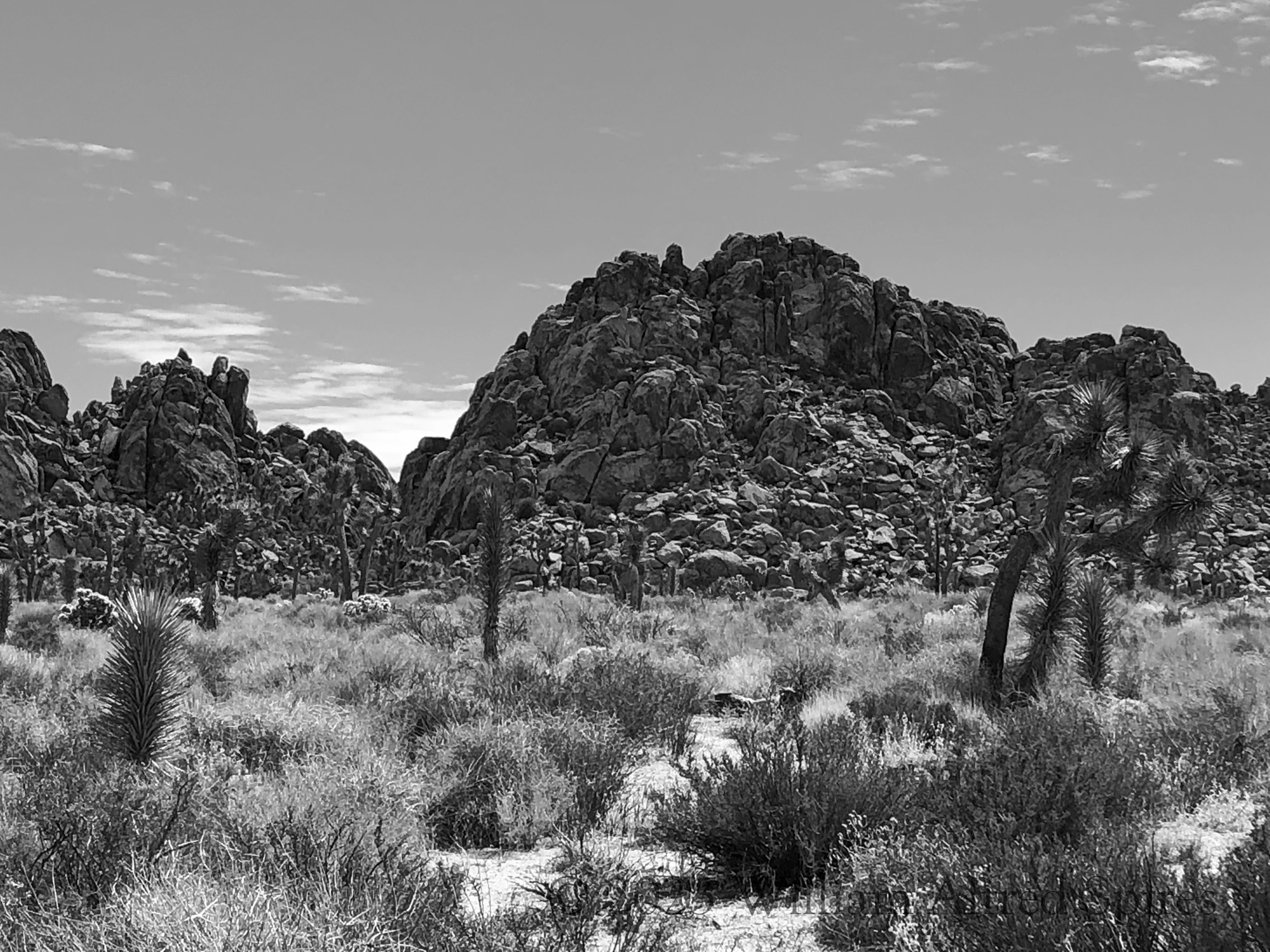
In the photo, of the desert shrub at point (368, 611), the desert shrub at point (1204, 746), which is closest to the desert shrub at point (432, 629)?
the desert shrub at point (368, 611)

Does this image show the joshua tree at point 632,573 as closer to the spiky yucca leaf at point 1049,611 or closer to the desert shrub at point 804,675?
the desert shrub at point 804,675

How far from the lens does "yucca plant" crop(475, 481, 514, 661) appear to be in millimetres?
18016

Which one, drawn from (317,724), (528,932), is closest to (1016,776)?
(528,932)

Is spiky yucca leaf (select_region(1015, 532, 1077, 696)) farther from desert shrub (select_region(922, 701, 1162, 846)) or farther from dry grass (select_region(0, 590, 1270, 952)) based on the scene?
desert shrub (select_region(922, 701, 1162, 846))

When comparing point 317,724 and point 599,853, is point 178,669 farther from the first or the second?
point 599,853

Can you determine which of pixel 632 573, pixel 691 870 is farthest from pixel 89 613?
pixel 691 870

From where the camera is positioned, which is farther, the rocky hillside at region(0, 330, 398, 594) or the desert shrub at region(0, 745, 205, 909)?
the rocky hillside at region(0, 330, 398, 594)

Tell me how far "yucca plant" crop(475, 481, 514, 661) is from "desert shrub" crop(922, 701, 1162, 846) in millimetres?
11597

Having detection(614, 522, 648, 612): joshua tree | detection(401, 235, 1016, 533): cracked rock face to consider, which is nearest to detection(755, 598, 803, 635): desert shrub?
detection(614, 522, 648, 612): joshua tree

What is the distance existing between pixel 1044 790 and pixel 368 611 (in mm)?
24766

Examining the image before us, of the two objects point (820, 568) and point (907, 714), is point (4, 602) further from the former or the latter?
point (820, 568)

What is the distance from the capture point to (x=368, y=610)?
93.2ft

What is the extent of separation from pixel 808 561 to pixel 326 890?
64486 millimetres

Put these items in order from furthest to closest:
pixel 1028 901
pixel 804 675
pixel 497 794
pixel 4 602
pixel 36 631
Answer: pixel 4 602 → pixel 36 631 → pixel 804 675 → pixel 497 794 → pixel 1028 901
